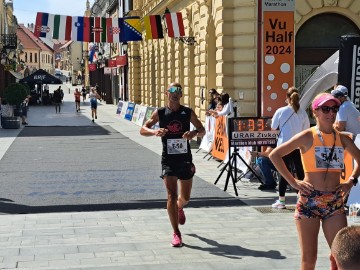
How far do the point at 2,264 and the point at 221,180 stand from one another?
6.25m

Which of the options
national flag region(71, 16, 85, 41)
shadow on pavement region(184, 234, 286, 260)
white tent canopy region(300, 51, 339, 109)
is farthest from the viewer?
national flag region(71, 16, 85, 41)

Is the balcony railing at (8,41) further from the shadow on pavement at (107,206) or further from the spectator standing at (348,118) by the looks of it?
the spectator standing at (348,118)

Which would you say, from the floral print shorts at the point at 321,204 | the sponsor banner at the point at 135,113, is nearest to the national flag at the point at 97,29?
the sponsor banner at the point at 135,113

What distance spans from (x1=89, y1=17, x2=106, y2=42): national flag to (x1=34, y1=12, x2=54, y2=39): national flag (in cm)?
113

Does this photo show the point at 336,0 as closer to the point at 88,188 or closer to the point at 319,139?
the point at 88,188

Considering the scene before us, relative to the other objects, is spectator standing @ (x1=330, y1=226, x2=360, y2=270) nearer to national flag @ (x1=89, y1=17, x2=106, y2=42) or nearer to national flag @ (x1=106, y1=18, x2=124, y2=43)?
national flag @ (x1=89, y1=17, x2=106, y2=42)

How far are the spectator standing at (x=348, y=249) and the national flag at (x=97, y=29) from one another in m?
16.1

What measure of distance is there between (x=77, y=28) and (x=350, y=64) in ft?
32.6

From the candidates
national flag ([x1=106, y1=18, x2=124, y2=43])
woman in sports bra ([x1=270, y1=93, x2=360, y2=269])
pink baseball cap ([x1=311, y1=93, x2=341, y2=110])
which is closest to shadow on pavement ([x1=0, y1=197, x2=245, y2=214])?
woman in sports bra ([x1=270, y1=93, x2=360, y2=269])

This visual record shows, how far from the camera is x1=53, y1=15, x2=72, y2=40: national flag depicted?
17734 mm

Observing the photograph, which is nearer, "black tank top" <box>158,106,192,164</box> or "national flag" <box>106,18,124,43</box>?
"black tank top" <box>158,106,192,164</box>

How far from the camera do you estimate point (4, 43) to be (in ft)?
160

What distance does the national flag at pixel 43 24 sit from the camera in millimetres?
17531

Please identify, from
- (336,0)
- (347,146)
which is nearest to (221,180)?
(347,146)
